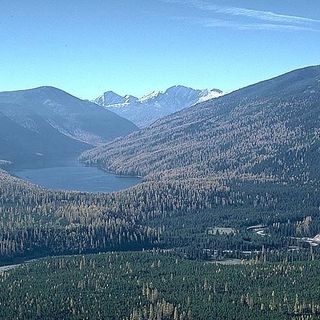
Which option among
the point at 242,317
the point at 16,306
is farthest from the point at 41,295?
the point at 242,317

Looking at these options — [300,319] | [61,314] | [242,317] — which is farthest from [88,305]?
[300,319]

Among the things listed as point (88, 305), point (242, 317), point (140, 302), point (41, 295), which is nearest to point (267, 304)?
point (242, 317)

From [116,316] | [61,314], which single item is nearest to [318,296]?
[116,316]

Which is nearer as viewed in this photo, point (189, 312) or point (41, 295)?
point (189, 312)

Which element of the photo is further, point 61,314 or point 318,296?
point 318,296

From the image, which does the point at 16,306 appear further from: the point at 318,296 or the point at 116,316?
the point at 318,296

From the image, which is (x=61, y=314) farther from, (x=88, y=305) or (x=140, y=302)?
(x=140, y=302)

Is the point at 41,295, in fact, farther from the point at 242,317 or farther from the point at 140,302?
the point at 242,317

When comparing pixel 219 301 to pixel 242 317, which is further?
pixel 219 301
